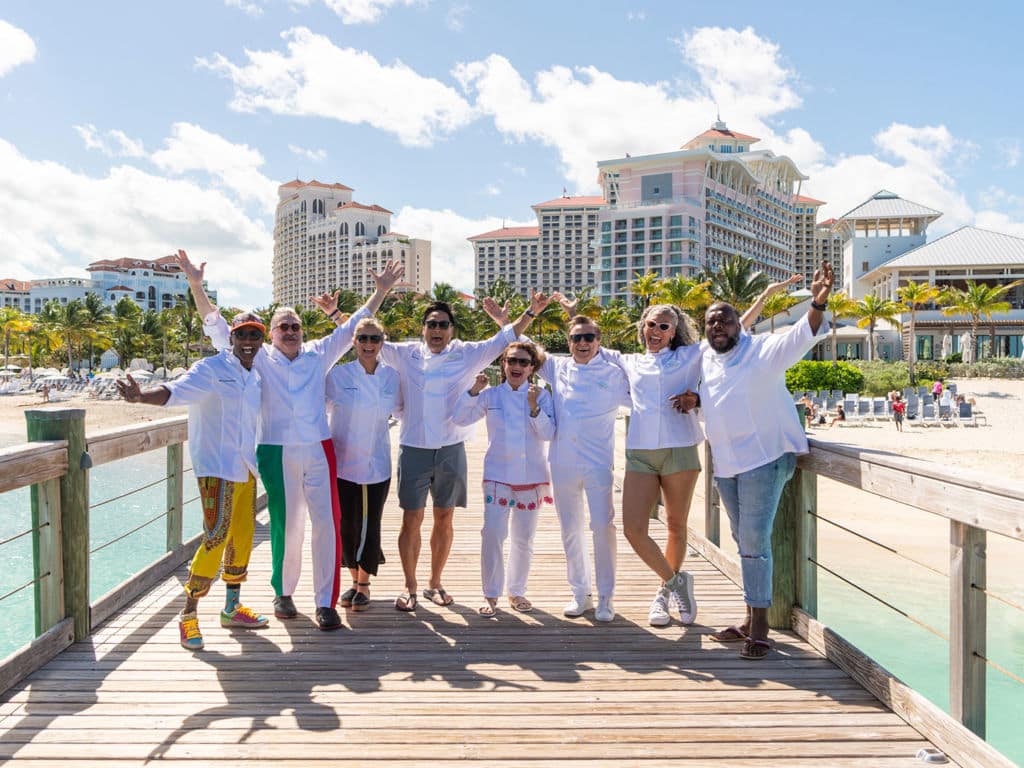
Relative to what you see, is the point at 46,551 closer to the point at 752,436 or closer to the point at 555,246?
the point at 752,436

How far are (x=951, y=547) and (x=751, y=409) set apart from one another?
1.08 metres

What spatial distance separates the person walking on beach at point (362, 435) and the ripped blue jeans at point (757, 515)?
1.71 metres

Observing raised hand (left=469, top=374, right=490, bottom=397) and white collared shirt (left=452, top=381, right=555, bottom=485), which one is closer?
white collared shirt (left=452, top=381, right=555, bottom=485)

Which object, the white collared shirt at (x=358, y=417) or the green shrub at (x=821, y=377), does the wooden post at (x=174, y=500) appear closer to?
the white collared shirt at (x=358, y=417)

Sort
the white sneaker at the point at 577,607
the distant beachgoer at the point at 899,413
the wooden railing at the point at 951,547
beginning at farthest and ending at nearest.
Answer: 1. the distant beachgoer at the point at 899,413
2. the white sneaker at the point at 577,607
3. the wooden railing at the point at 951,547

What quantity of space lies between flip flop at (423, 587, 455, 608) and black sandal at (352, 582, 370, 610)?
338 mm

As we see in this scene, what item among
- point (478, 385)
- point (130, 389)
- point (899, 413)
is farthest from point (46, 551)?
point (899, 413)

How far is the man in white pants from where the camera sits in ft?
13.0

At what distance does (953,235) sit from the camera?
66562mm

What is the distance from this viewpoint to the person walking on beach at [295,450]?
152 inches

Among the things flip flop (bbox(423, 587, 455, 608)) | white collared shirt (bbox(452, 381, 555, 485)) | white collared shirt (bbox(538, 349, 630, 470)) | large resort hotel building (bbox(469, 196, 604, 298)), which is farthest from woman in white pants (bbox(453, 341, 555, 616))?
large resort hotel building (bbox(469, 196, 604, 298))

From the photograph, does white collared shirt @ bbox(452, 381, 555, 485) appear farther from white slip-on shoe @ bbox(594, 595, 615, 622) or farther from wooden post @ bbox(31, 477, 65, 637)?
wooden post @ bbox(31, 477, 65, 637)

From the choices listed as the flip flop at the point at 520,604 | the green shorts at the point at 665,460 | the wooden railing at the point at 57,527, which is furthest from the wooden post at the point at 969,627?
the wooden railing at the point at 57,527

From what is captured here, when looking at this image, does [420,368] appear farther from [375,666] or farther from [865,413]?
[865,413]
